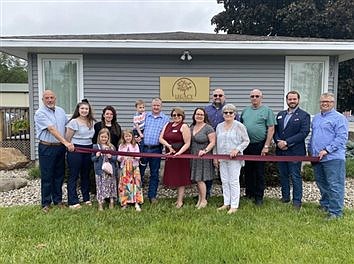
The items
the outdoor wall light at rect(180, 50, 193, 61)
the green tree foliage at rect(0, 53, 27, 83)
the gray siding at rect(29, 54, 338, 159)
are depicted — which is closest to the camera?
the outdoor wall light at rect(180, 50, 193, 61)

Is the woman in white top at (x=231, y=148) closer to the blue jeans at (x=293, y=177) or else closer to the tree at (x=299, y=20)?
the blue jeans at (x=293, y=177)

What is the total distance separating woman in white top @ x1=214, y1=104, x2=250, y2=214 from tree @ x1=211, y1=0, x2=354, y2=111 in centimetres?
1339

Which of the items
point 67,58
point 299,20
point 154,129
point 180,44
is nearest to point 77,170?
point 154,129

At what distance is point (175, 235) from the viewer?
4410mm

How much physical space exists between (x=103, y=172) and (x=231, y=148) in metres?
1.86

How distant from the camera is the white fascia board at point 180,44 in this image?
826 centimetres

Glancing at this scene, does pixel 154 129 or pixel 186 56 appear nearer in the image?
pixel 154 129

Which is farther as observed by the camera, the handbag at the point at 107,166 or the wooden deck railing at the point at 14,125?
the wooden deck railing at the point at 14,125

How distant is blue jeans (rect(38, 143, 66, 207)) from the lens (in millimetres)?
5371

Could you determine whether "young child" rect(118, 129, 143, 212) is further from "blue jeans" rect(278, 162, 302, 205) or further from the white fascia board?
the white fascia board

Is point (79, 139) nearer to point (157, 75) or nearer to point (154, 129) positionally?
point (154, 129)

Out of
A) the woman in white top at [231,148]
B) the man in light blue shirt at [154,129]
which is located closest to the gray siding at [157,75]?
the man in light blue shirt at [154,129]

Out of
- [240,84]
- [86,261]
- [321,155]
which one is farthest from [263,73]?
[86,261]

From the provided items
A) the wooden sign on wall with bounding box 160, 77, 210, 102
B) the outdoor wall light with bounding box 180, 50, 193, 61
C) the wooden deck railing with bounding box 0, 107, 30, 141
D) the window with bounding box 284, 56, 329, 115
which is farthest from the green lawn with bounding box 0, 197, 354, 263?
the wooden deck railing with bounding box 0, 107, 30, 141
